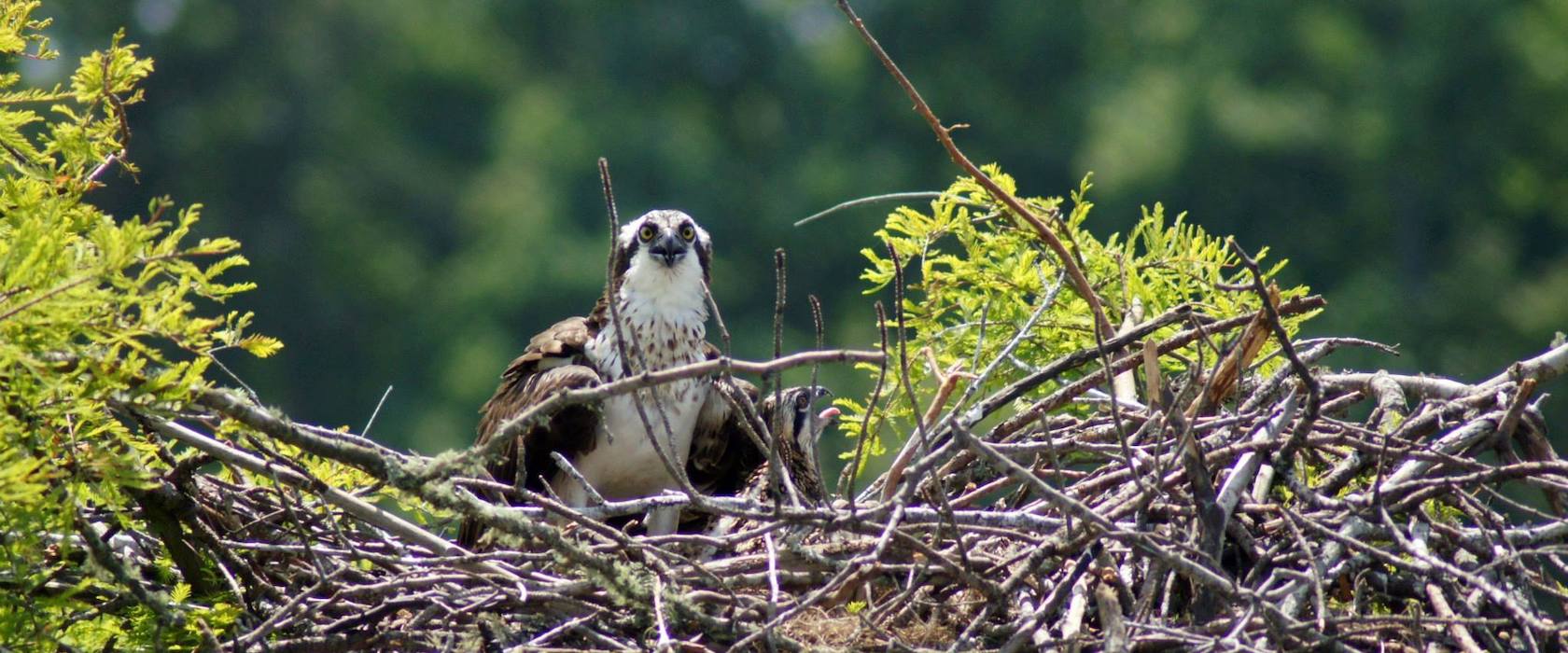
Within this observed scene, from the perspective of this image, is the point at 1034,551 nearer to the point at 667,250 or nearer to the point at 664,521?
the point at 664,521

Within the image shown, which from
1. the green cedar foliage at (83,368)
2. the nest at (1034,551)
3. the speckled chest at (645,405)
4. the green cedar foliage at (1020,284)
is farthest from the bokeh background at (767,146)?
the green cedar foliage at (83,368)

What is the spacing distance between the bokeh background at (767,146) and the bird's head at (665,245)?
13.3 m

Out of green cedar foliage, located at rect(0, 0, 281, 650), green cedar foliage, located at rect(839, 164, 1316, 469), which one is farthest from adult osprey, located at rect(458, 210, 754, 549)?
green cedar foliage, located at rect(0, 0, 281, 650)

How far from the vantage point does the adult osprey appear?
516 centimetres

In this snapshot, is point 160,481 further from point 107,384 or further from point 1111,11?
point 1111,11

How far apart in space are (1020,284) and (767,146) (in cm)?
2215

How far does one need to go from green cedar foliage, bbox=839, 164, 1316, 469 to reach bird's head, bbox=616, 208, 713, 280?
2.06ft

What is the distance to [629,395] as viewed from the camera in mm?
5348

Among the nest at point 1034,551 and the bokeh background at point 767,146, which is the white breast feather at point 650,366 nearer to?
the nest at point 1034,551

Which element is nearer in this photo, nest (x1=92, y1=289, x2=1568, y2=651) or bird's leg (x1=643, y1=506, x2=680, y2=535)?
nest (x1=92, y1=289, x2=1568, y2=651)

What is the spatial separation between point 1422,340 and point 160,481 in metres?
17.8

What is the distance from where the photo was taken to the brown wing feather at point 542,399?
5.10 m

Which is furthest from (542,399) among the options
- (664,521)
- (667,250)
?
(667,250)

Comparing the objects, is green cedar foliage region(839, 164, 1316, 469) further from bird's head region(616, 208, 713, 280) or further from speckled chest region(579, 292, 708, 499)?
bird's head region(616, 208, 713, 280)
